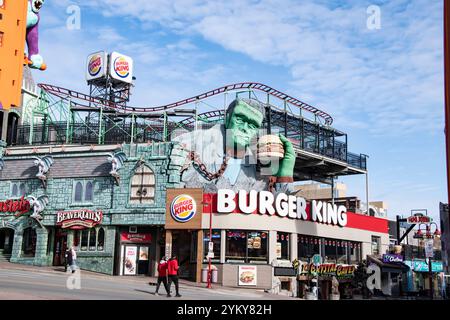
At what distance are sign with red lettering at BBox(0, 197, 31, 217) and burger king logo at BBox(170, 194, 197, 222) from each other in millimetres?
12182

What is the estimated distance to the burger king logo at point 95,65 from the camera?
65.5 meters

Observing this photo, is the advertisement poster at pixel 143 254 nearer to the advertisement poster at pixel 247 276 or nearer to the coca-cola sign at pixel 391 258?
the advertisement poster at pixel 247 276

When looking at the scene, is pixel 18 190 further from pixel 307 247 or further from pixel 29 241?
pixel 307 247

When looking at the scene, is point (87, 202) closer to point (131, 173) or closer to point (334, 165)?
point (131, 173)

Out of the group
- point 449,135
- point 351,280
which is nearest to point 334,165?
point 351,280

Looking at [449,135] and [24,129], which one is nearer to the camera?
[449,135]

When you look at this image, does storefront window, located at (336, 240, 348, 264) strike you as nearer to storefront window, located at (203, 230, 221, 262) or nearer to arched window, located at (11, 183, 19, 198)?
storefront window, located at (203, 230, 221, 262)

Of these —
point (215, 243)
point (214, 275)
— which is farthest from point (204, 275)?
point (215, 243)

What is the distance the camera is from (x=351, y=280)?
161 feet

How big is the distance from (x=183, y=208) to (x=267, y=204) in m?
6.17

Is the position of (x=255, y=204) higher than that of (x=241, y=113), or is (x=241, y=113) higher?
(x=241, y=113)

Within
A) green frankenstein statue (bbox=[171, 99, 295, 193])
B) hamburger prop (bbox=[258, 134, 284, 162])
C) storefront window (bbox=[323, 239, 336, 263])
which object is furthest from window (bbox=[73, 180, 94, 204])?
storefront window (bbox=[323, 239, 336, 263])

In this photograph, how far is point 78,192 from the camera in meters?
43.0

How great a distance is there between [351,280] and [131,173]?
21.8m
